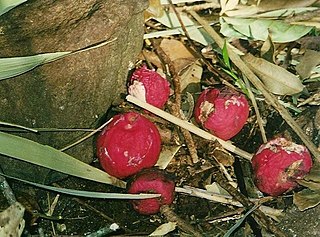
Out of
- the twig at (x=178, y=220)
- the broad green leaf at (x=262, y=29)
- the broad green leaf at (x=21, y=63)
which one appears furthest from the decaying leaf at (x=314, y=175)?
the broad green leaf at (x=21, y=63)

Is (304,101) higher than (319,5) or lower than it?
lower

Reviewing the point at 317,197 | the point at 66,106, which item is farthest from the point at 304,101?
the point at 66,106

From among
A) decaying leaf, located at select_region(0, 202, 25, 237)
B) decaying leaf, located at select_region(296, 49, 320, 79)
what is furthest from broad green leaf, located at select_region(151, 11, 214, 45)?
decaying leaf, located at select_region(0, 202, 25, 237)

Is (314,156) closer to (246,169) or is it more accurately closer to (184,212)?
(246,169)

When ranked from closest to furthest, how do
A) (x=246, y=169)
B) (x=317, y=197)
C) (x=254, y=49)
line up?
(x=317, y=197) → (x=246, y=169) → (x=254, y=49)

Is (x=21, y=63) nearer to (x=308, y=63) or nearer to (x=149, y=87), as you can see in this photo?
(x=149, y=87)

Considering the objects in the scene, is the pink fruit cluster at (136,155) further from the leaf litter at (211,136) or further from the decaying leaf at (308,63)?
the decaying leaf at (308,63)
